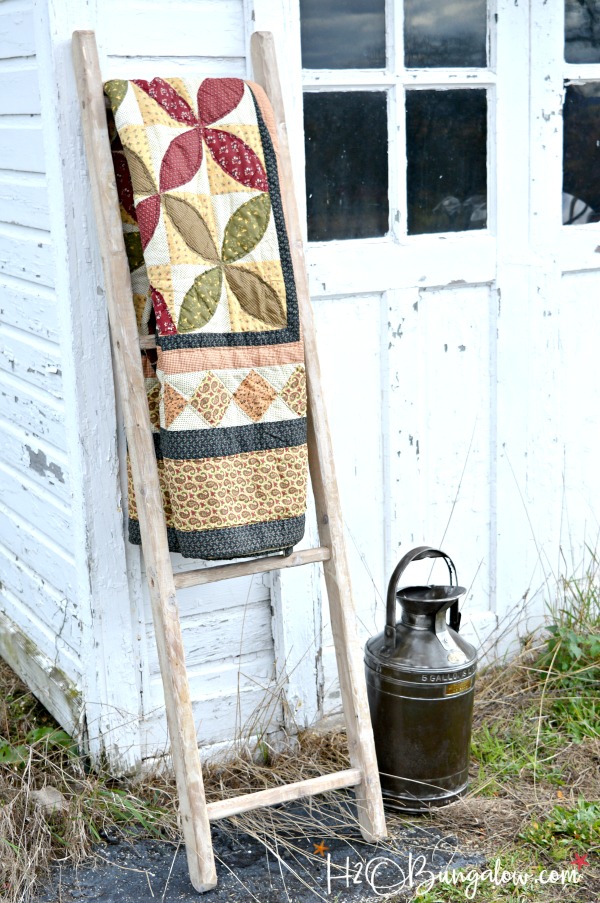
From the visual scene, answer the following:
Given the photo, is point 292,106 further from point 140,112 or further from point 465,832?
point 465,832

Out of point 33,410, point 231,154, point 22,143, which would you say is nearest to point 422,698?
point 33,410

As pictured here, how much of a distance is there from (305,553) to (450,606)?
516mm

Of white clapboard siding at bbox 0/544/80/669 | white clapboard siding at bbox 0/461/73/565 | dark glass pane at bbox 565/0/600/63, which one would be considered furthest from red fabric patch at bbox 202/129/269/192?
dark glass pane at bbox 565/0/600/63

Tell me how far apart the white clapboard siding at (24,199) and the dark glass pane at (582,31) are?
1855 millimetres

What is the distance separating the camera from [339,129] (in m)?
3.25

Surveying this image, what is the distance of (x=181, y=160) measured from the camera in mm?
2684

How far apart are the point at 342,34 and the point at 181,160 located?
84cm

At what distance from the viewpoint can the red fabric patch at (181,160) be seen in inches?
104

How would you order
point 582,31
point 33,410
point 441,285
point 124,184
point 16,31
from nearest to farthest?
point 124,184 → point 16,31 → point 33,410 → point 441,285 → point 582,31

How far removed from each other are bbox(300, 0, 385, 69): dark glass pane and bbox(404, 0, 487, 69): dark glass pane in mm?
108

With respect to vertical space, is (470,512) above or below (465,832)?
above

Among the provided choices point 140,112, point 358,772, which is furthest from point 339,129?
point 358,772

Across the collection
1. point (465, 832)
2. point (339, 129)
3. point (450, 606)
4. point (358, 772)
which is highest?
point (339, 129)

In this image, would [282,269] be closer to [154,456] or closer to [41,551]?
[154,456]
